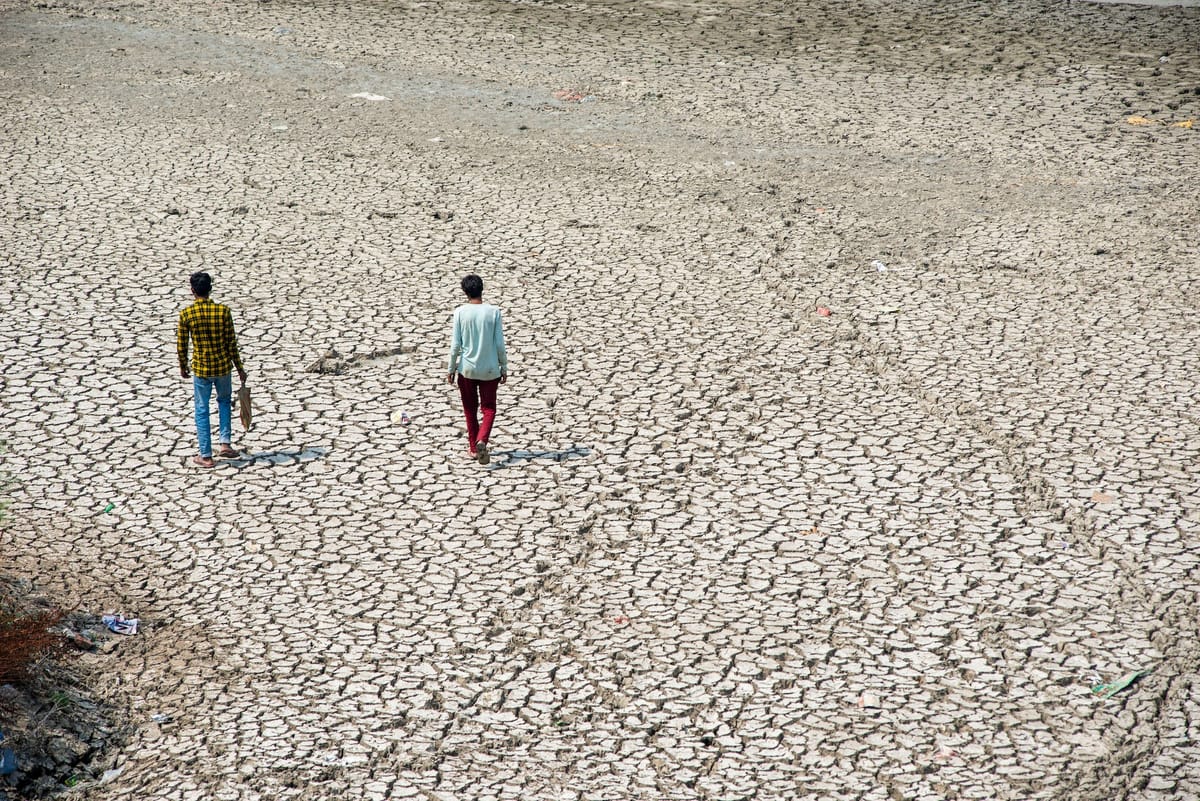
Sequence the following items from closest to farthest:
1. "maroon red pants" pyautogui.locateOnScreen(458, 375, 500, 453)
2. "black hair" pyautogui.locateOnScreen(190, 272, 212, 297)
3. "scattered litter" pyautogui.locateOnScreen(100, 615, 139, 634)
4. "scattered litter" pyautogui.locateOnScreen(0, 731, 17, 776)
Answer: "scattered litter" pyautogui.locateOnScreen(0, 731, 17, 776) → "scattered litter" pyautogui.locateOnScreen(100, 615, 139, 634) → "black hair" pyautogui.locateOnScreen(190, 272, 212, 297) → "maroon red pants" pyautogui.locateOnScreen(458, 375, 500, 453)

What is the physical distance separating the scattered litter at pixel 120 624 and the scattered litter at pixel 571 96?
9.20 metres

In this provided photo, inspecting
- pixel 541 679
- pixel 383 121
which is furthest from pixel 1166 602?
pixel 383 121

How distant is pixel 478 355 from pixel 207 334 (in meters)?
1.61

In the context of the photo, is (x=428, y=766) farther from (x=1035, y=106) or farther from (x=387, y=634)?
(x=1035, y=106)

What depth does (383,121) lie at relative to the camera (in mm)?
13078

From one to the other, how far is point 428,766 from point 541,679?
719 mm

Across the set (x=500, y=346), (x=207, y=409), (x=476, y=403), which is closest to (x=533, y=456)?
(x=476, y=403)

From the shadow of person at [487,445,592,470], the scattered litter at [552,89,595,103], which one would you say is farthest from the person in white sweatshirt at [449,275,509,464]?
the scattered litter at [552,89,595,103]

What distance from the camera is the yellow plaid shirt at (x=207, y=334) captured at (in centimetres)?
716

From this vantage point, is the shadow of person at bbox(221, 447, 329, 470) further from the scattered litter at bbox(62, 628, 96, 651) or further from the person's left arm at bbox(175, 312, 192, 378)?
the scattered litter at bbox(62, 628, 96, 651)

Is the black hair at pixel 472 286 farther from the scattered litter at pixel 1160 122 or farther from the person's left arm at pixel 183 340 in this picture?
the scattered litter at pixel 1160 122

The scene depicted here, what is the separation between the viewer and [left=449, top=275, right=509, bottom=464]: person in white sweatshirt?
282 inches

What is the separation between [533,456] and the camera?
738 cm

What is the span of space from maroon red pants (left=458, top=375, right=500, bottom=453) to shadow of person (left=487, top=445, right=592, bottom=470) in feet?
0.56
